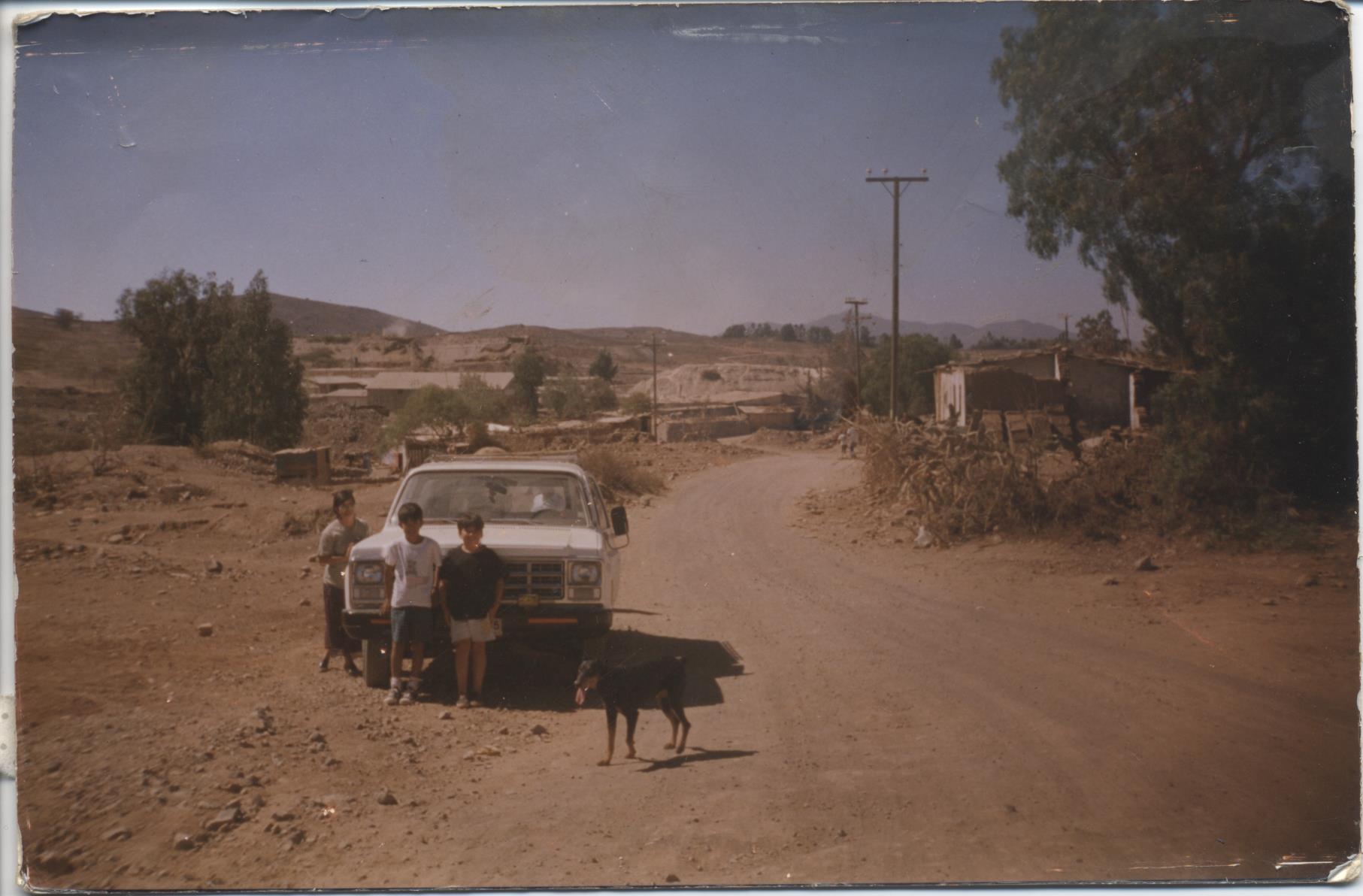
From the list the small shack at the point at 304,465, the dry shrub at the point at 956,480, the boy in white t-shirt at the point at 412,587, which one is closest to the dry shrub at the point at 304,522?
the small shack at the point at 304,465

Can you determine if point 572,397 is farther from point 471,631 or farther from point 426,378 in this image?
point 471,631

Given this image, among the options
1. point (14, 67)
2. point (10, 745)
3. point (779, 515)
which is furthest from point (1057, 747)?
point (779, 515)

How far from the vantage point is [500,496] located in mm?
7066

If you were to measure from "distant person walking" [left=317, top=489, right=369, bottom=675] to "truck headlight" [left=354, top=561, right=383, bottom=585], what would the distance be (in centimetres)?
57

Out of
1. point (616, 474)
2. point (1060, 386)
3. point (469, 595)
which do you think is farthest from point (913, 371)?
point (469, 595)

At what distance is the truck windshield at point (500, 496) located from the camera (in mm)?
6906

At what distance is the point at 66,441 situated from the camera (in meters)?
7.37

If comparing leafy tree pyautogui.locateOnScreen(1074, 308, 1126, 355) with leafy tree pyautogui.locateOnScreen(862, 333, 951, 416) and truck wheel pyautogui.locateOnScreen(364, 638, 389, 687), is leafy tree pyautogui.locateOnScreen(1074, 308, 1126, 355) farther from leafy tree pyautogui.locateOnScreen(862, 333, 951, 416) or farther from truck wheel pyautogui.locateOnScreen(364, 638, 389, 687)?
truck wheel pyautogui.locateOnScreen(364, 638, 389, 687)

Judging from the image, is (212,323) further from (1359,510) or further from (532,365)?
(532,365)

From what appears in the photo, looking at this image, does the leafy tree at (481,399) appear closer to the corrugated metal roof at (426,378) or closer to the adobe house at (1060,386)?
the corrugated metal roof at (426,378)

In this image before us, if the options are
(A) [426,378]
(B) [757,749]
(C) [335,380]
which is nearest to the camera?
(B) [757,749]

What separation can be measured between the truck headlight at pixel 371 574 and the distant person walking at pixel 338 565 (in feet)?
1.87

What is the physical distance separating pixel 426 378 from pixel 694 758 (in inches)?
838

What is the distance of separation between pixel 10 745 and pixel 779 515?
A: 475 inches
